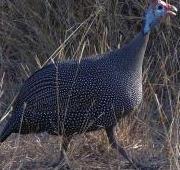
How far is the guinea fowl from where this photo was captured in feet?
12.1

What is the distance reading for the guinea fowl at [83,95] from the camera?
12.1 ft

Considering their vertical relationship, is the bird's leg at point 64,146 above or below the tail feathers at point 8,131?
below

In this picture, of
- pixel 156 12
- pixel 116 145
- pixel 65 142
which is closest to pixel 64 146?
pixel 65 142

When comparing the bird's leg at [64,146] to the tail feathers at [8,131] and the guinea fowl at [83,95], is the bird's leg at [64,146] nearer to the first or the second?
the guinea fowl at [83,95]

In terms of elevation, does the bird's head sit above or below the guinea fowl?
above

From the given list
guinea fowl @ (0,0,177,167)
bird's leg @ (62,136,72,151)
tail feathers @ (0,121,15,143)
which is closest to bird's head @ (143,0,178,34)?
guinea fowl @ (0,0,177,167)

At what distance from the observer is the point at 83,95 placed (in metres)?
3.70

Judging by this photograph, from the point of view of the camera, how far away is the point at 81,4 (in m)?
5.22

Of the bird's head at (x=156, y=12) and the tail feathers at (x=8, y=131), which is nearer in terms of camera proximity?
the tail feathers at (x=8, y=131)

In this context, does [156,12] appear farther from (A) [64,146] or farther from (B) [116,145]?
(A) [64,146]

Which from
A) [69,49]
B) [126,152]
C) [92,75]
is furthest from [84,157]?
[69,49]

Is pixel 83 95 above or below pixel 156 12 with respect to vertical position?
below

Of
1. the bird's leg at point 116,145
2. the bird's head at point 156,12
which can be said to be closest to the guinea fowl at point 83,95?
the bird's leg at point 116,145

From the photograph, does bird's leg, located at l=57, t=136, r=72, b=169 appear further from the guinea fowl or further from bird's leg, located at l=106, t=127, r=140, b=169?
bird's leg, located at l=106, t=127, r=140, b=169
